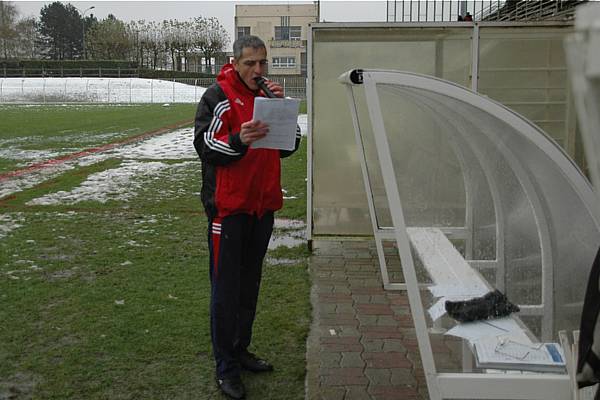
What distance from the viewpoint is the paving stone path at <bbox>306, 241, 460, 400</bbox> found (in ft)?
14.0

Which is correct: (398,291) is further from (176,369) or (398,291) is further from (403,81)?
(403,81)

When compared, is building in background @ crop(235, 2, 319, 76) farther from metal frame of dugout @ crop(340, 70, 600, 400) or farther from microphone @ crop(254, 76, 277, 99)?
microphone @ crop(254, 76, 277, 99)

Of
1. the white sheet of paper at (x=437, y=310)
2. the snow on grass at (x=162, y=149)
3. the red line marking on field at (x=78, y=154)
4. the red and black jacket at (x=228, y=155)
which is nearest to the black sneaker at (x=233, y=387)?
the red and black jacket at (x=228, y=155)

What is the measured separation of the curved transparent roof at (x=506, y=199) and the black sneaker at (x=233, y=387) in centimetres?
139

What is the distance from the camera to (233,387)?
13.7 ft

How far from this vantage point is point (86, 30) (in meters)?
103

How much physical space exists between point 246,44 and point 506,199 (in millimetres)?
1665

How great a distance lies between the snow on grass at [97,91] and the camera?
56.3 metres

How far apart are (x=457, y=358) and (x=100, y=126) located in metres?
25.2

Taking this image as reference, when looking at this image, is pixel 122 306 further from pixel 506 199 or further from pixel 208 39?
pixel 208 39

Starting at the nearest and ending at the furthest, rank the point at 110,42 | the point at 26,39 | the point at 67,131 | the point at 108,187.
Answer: the point at 108,187
the point at 67,131
the point at 110,42
the point at 26,39

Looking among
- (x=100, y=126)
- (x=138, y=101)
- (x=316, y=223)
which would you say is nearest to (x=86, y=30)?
(x=138, y=101)

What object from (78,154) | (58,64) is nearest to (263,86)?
(78,154)

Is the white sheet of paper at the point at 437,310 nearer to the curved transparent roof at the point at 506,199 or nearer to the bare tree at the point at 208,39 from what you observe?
the curved transparent roof at the point at 506,199
